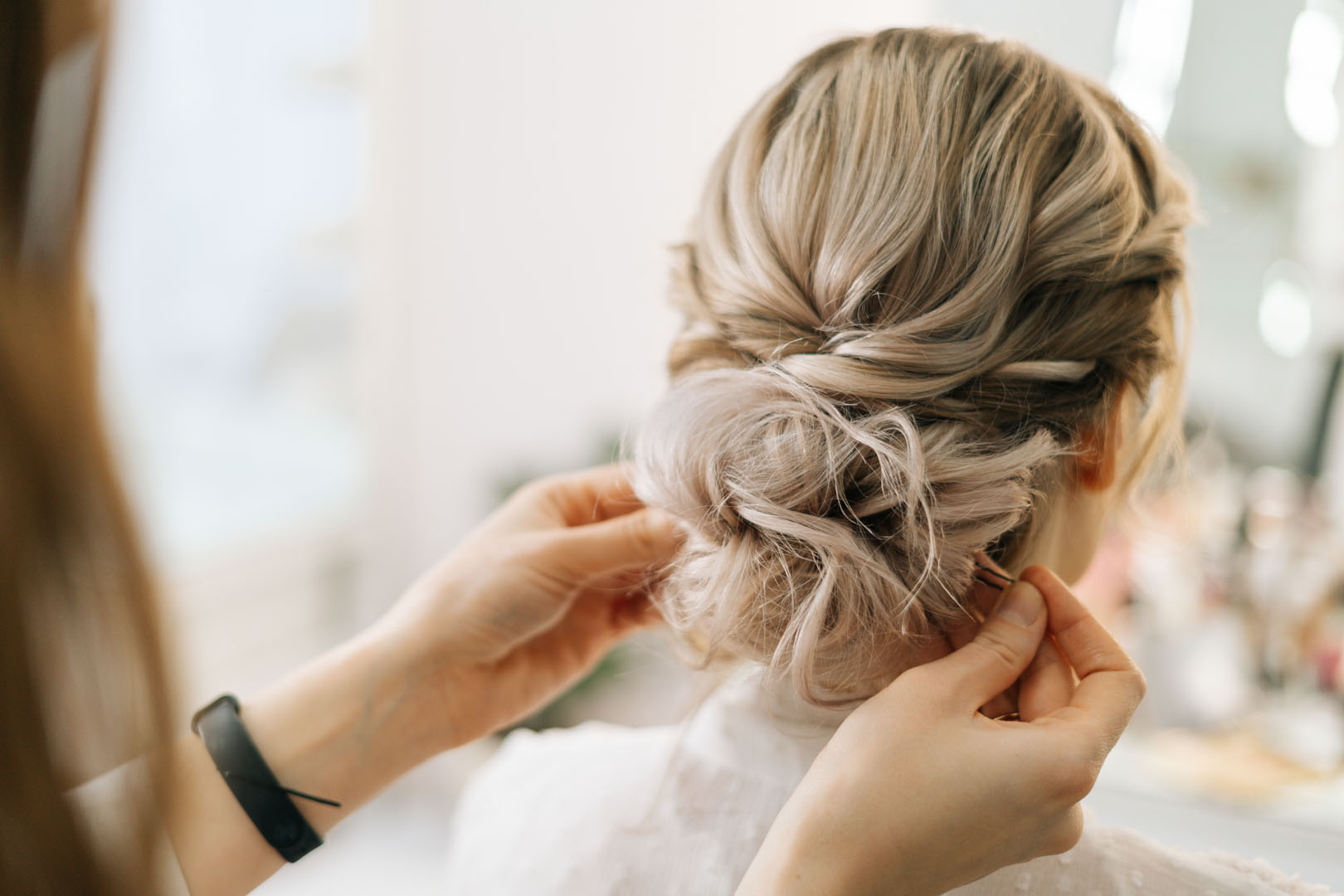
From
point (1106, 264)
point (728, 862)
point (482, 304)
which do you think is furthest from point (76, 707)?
point (482, 304)

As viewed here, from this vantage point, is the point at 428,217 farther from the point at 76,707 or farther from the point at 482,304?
the point at 76,707

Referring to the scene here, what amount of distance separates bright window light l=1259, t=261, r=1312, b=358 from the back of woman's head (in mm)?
1145

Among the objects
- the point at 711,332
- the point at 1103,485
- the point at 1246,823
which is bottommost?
the point at 1246,823

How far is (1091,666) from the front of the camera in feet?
2.11

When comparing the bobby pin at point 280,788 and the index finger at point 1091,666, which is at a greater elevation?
the index finger at point 1091,666

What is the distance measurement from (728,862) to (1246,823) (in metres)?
1.24

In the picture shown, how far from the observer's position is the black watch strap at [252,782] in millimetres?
824

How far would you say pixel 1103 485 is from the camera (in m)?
0.78

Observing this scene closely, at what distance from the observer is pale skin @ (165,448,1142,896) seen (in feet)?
1.83

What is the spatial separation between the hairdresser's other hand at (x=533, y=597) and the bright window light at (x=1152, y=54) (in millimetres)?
1333

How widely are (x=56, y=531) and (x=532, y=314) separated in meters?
2.22

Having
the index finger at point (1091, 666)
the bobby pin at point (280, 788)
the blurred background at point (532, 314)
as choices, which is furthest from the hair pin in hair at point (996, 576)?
the blurred background at point (532, 314)

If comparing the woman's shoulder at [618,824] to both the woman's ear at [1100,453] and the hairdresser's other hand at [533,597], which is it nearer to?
the hairdresser's other hand at [533,597]

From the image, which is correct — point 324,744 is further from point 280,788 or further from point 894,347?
point 894,347
